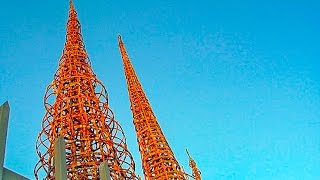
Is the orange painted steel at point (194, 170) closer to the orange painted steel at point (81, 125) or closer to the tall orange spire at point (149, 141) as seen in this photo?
the tall orange spire at point (149, 141)

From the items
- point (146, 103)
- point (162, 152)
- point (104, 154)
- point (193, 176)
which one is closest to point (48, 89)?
point (104, 154)

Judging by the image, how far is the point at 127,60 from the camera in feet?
130

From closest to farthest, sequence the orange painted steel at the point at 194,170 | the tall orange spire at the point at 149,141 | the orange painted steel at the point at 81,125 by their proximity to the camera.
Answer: the orange painted steel at the point at 81,125 < the tall orange spire at the point at 149,141 < the orange painted steel at the point at 194,170

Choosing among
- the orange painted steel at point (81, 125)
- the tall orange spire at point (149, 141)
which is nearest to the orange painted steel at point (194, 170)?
the tall orange spire at point (149, 141)

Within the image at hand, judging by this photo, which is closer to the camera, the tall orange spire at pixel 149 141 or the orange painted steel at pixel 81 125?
the orange painted steel at pixel 81 125

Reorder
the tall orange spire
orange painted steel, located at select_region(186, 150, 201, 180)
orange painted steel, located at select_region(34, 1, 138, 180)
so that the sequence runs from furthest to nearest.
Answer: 1. orange painted steel, located at select_region(186, 150, 201, 180)
2. the tall orange spire
3. orange painted steel, located at select_region(34, 1, 138, 180)

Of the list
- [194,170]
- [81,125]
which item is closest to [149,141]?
[194,170]

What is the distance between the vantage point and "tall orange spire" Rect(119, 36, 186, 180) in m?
31.1

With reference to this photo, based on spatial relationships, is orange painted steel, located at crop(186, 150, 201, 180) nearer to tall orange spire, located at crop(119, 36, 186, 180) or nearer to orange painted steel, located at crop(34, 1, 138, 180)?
tall orange spire, located at crop(119, 36, 186, 180)

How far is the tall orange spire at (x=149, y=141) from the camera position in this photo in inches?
1226

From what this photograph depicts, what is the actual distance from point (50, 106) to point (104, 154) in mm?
3774

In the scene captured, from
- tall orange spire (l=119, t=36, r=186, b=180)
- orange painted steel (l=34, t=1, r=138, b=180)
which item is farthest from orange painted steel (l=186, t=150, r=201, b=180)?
orange painted steel (l=34, t=1, r=138, b=180)

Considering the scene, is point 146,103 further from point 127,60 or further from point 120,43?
point 120,43

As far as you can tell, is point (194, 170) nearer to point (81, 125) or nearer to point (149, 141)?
point (149, 141)
